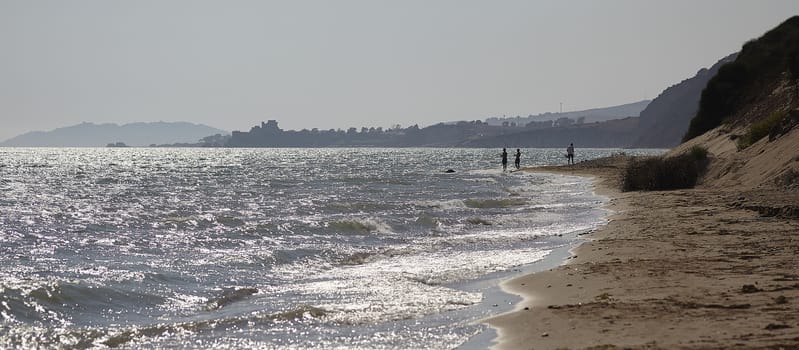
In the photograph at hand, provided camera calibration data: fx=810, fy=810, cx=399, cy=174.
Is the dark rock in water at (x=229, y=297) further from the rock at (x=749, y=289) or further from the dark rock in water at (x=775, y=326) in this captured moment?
the dark rock in water at (x=775, y=326)

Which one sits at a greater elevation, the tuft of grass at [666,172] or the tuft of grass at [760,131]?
the tuft of grass at [760,131]

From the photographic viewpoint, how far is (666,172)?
26531 mm

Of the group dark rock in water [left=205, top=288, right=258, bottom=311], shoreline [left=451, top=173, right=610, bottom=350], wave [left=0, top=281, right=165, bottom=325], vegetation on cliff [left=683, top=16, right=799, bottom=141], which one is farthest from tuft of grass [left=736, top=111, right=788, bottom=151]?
wave [left=0, top=281, right=165, bottom=325]

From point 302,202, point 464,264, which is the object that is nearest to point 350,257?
point 464,264

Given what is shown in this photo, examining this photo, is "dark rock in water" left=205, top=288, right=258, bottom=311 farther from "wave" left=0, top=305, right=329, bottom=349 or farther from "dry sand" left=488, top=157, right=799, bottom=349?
"dry sand" left=488, top=157, right=799, bottom=349

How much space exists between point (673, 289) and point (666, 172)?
18.8 meters

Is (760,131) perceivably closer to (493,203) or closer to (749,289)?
(493,203)

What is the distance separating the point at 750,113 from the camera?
117 feet

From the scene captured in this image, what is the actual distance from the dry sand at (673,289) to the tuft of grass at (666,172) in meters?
10.7

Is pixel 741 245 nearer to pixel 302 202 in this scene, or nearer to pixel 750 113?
pixel 302 202

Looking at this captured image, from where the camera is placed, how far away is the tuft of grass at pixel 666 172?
2644 centimetres

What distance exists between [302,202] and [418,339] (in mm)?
22709

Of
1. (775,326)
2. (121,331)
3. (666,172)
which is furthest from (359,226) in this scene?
(775,326)

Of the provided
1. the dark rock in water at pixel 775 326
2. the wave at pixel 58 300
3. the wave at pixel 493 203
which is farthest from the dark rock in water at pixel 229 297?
the wave at pixel 493 203
